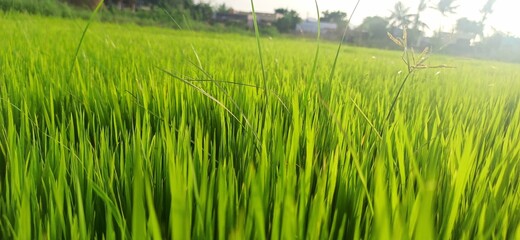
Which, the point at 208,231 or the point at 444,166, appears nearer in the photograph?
the point at 208,231

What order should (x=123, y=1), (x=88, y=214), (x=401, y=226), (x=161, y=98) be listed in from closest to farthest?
1. (x=401, y=226)
2. (x=88, y=214)
3. (x=161, y=98)
4. (x=123, y=1)

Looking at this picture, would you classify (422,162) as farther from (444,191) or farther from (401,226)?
(401,226)

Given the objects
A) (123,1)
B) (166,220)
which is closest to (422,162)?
(166,220)

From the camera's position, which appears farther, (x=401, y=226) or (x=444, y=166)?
(x=444, y=166)

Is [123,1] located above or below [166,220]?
above

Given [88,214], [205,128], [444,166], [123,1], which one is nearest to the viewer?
[88,214]

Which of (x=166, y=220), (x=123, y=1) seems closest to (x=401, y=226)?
(x=166, y=220)

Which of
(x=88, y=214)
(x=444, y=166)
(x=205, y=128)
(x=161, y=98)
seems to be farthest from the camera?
(x=161, y=98)

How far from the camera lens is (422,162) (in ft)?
1.54

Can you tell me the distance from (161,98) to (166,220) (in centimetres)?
44

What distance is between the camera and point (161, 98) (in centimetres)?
75

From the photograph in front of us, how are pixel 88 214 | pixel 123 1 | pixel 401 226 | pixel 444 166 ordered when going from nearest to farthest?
pixel 401 226 → pixel 88 214 → pixel 444 166 → pixel 123 1

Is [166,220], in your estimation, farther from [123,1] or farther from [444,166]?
[123,1]

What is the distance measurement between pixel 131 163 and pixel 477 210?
32 centimetres
